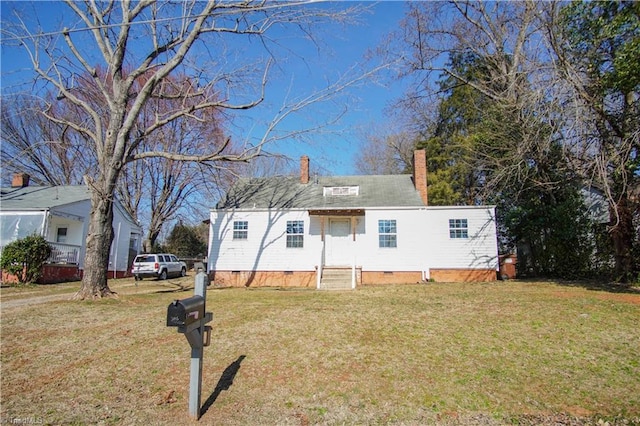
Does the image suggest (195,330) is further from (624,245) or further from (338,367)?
(624,245)

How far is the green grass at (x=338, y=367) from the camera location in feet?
12.8

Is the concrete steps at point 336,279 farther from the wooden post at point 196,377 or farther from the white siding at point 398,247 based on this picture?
the wooden post at point 196,377

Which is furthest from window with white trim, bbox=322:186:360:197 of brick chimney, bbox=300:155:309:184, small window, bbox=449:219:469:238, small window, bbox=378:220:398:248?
small window, bbox=449:219:469:238

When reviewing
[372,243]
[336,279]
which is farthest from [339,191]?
[336,279]

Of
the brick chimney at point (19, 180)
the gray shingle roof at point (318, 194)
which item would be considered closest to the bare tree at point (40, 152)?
A: the brick chimney at point (19, 180)

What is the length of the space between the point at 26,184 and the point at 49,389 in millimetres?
25667

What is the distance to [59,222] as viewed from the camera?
2169cm

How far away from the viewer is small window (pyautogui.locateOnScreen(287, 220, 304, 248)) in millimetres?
16688

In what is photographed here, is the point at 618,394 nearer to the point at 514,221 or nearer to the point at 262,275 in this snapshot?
the point at 262,275

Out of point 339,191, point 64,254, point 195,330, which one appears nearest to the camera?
point 195,330

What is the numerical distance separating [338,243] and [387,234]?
90.2 inches

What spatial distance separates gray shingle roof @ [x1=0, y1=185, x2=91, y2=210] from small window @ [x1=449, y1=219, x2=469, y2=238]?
1950 cm

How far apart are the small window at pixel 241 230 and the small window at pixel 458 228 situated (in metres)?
9.39

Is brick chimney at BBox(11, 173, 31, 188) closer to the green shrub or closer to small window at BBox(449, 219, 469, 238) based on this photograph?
the green shrub
